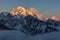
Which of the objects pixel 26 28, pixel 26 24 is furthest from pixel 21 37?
pixel 26 24

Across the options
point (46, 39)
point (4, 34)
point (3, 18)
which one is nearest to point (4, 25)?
point (3, 18)

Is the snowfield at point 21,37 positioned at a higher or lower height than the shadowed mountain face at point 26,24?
lower

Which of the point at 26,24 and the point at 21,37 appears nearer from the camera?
the point at 21,37

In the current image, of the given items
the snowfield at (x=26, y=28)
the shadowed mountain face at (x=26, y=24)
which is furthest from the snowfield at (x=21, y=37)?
the shadowed mountain face at (x=26, y=24)

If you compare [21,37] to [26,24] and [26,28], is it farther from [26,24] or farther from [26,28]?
[26,24]

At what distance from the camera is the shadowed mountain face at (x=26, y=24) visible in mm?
5789

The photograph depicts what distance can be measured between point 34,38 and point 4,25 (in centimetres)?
150

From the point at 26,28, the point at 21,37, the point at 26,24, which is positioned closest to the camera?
the point at 21,37

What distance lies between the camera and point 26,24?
6.06 metres

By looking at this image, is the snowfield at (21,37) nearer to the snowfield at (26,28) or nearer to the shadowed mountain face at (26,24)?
the snowfield at (26,28)

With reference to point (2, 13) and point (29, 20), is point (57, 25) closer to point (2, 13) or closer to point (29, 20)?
point (29, 20)

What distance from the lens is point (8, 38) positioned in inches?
194

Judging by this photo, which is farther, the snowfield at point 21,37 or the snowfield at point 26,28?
the snowfield at point 26,28

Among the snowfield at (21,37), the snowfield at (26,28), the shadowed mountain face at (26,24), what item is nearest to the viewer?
the snowfield at (21,37)
